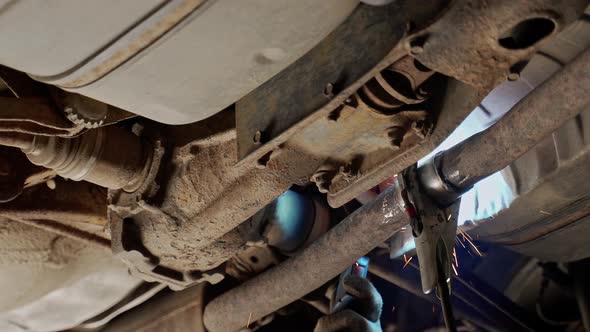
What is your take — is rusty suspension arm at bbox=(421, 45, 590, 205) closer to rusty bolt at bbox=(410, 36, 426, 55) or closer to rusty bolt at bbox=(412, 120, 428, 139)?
rusty bolt at bbox=(412, 120, 428, 139)

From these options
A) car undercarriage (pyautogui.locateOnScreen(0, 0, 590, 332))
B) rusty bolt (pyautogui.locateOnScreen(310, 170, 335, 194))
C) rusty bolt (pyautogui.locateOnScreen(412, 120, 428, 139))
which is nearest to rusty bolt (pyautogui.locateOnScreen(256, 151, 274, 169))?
car undercarriage (pyautogui.locateOnScreen(0, 0, 590, 332))

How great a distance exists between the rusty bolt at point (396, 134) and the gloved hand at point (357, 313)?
28.7 inches

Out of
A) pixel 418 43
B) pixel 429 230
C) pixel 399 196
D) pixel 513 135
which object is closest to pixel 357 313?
pixel 399 196

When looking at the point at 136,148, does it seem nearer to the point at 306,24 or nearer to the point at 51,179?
the point at 51,179

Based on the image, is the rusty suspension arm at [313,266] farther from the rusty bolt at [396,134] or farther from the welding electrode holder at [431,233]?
the rusty bolt at [396,134]

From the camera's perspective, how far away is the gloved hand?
1.67m

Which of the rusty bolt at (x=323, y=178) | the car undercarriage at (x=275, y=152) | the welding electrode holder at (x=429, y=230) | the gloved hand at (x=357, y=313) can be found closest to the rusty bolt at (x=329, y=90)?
the car undercarriage at (x=275, y=152)

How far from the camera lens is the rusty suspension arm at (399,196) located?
45.5 inches

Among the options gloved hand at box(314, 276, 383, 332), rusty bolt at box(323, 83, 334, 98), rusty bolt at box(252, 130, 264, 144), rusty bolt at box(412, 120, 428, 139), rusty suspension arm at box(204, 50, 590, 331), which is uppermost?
rusty bolt at box(323, 83, 334, 98)

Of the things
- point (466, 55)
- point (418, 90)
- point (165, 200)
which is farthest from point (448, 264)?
point (165, 200)

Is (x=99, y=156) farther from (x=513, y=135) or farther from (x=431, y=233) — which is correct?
(x=513, y=135)

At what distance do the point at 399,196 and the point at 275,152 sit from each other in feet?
1.48

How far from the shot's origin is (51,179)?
1.50m

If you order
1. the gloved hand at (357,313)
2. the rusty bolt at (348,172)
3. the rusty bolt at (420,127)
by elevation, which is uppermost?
the rusty bolt at (420,127)
